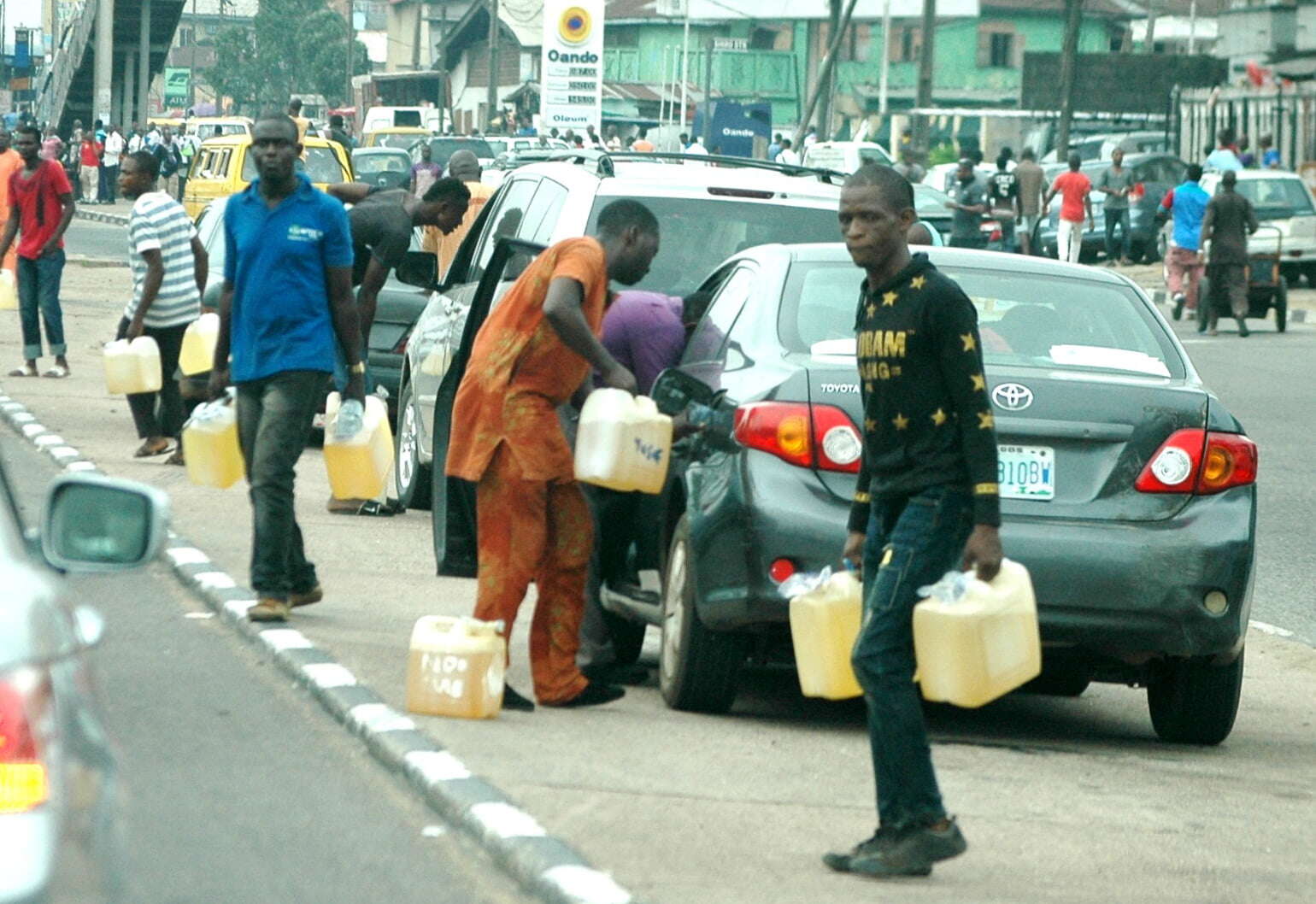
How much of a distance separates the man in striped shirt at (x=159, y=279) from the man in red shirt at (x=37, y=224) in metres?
3.36

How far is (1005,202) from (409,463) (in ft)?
85.2

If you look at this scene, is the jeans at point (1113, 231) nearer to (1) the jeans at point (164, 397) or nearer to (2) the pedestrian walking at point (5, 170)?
(2) the pedestrian walking at point (5, 170)

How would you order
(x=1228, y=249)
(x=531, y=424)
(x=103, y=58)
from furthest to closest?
(x=103, y=58) < (x=1228, y=249) < (x=531, y=424)

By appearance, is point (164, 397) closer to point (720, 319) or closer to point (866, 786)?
point (720, 319)

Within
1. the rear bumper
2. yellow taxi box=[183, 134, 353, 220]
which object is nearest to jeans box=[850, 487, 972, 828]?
the rear bumper

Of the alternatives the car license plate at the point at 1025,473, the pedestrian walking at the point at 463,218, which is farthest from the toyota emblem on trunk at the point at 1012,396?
the pedestrian walking at the point at 463,218

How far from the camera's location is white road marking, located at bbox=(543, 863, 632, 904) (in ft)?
18.0

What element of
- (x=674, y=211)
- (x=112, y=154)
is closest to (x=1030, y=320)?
(x=674, y=211)

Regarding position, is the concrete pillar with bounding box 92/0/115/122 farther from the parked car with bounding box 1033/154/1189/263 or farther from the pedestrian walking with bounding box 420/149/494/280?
the pedestrian walking with bounding box 420/149/494/280

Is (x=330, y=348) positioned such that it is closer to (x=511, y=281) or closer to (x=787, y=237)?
(x=511, y=281)

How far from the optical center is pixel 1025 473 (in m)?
7.41

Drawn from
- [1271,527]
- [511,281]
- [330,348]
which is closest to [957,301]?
[330,348]

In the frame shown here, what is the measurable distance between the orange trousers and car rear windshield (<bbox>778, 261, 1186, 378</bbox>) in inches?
35.4

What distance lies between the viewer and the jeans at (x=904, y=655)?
231 inches
